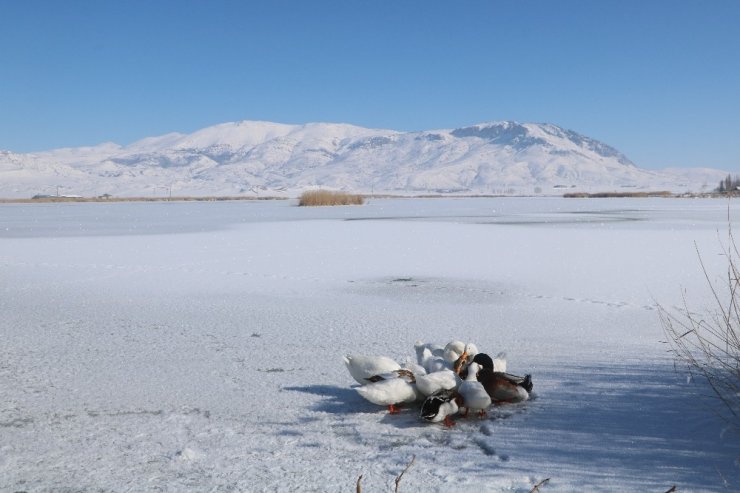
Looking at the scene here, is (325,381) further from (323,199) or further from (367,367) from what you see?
(323,199)

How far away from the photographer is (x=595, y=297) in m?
7.47

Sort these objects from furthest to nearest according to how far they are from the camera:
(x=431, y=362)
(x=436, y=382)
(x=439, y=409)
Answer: (x=431, y=362) < (x=436, y=382) < (x=439, y=409)

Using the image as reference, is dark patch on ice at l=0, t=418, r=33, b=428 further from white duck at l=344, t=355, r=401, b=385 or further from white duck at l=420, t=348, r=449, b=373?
white duck at l=420, t=348, r=449, b=373

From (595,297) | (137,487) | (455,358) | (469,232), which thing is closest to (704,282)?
(595,297)

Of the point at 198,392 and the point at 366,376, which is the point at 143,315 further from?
the point at 366,376

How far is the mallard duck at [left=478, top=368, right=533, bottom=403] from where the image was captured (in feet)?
12.4

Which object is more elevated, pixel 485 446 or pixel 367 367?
pixel 367 367

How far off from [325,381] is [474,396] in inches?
44.8

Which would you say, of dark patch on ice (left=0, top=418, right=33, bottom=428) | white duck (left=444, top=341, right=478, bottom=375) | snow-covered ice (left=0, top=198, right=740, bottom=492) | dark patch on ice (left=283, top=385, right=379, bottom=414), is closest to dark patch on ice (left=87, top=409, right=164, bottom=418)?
snow-covered ice (left=0, top=198, right=740, bottom=492)

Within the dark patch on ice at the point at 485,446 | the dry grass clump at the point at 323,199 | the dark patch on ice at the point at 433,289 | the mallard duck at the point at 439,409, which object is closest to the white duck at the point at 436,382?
the mallard duck at the point at 439,409

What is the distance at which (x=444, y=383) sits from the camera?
3713mm

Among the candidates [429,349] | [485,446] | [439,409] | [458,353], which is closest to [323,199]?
[429,349]

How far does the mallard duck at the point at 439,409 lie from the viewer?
346cm

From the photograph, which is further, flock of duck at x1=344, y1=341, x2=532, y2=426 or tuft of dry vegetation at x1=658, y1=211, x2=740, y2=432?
flock of duck at x1=344, y1=341, x2=532, y2=426
